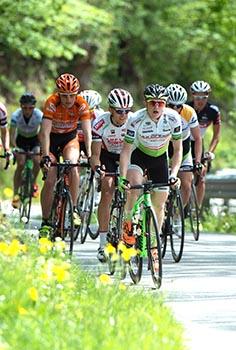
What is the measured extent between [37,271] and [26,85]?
32.6m

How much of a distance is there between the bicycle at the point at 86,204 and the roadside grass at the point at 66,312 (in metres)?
7.41

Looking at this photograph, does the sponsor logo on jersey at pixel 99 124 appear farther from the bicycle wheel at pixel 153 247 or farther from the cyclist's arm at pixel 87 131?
the bicycle wheel at pixel 153 247

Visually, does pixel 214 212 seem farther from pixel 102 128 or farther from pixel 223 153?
pixel 223 153

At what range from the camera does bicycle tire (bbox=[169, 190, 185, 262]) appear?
54.0 feet

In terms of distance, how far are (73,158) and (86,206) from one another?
121 inches

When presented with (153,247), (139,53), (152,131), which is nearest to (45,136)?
(152,131)

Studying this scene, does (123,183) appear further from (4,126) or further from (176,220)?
(4,126)

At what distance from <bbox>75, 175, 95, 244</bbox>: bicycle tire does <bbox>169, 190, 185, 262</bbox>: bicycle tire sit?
202 centimetres

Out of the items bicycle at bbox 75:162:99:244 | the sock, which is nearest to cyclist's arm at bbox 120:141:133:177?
the sock

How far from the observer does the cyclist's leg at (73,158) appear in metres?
16.2

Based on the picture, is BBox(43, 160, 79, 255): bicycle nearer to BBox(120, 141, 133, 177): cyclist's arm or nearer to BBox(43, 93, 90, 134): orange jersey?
BBox(43, 93, 90, 134): orange jersey

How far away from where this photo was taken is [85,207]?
1950 cm

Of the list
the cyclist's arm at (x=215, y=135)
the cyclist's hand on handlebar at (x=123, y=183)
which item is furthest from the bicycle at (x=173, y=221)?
the cyclist's arm at (x=215, y=135)

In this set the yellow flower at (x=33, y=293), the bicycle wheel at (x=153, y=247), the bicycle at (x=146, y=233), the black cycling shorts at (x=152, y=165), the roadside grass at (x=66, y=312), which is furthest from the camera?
the black cycling shorts at (x=152, y=165)
